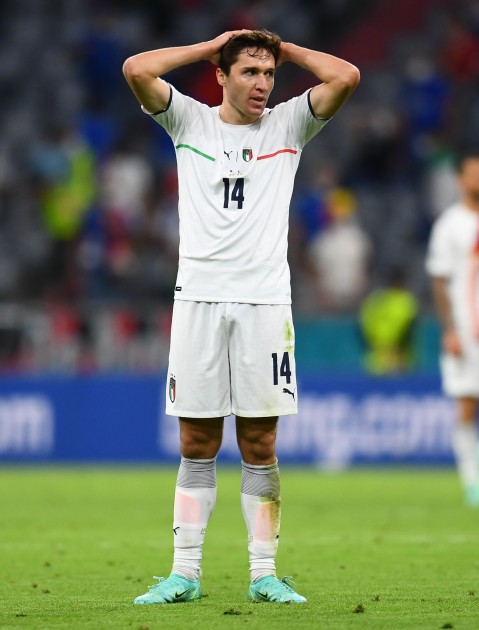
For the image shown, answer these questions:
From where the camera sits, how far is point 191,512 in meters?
6.36

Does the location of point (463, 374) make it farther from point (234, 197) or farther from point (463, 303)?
point (234, 197)

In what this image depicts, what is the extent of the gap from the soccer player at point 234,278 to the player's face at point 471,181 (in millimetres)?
5014

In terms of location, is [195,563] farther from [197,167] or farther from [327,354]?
[327,354]

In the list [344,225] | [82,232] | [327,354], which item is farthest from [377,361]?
[82,232]

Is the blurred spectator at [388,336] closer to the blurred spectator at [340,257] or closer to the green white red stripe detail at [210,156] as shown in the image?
the blurred spectator at [340,257]

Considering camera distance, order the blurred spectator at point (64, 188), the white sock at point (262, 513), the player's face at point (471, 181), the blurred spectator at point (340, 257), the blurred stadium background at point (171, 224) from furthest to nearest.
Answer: the blurred spectator at point (64, 188) < the blurred spectator at point (340, 257) < the blurred stadium background at point (171, 224) < the player's face at point (471, 181) < the white sock at point (262, 513)

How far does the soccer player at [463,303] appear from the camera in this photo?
37.6 feet

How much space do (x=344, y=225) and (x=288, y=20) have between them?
14.8ft

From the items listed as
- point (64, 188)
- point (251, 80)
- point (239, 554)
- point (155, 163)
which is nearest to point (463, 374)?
point (239, 554)

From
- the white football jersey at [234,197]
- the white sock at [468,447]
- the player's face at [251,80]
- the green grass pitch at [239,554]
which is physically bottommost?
the green grass pitch at [239,554]

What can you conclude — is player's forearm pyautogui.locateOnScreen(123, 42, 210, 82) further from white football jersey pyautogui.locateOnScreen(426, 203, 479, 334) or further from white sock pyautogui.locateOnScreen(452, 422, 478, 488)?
white sock pyautogui.locateOnScreen(452, 422, 478, 488)

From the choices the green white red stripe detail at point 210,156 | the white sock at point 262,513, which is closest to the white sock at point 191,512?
the white sock at point 262,513

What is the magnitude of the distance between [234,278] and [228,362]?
37 cm

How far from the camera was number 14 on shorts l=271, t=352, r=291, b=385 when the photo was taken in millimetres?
6348
